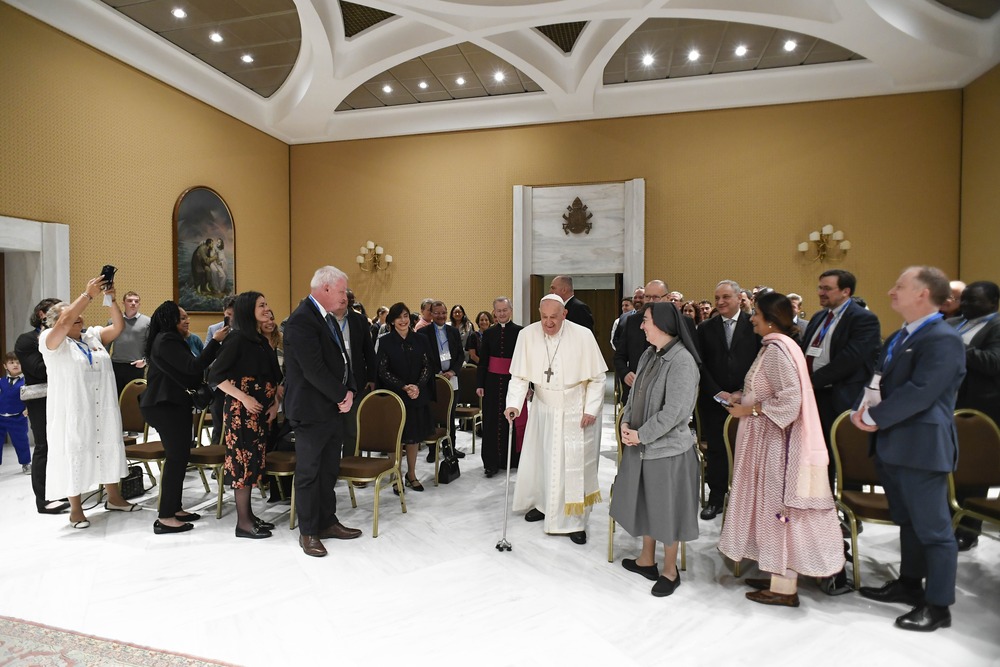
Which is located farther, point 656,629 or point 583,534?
point 583,534

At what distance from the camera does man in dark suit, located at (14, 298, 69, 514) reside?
14.4ft

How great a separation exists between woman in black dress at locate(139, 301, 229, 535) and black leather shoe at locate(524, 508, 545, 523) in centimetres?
251

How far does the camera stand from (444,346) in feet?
20.9

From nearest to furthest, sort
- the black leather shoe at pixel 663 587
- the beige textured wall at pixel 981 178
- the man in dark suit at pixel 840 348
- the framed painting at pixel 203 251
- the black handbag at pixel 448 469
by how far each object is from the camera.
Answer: the black leather shoe at pixel 663 587 < the man in dark suit at pixel 840 348 < the black handbag at pixel 448 469 < the beige textured wall at pixel 981 178 < the framed painting at pixel 203 251

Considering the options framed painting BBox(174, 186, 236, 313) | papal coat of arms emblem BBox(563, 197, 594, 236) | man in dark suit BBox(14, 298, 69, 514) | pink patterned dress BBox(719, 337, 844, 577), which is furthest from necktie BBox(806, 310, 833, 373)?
framed painting BBox(174, 186, 236, 313)

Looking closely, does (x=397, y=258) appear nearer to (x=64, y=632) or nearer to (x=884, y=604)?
(x=64, y=632)

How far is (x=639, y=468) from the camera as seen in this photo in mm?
3281

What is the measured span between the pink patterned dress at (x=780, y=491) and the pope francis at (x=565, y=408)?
109cm

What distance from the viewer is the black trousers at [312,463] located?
148 inches

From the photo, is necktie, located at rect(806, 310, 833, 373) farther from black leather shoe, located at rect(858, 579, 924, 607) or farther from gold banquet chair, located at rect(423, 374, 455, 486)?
gold banquet chair, located at rect(423, 374, 455, 486)

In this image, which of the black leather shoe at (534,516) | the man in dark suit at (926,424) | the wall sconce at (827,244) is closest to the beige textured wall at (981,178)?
the wall sconce at (827,244)

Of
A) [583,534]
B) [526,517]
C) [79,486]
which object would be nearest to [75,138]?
[79,486]

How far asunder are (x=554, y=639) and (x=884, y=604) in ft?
6.07

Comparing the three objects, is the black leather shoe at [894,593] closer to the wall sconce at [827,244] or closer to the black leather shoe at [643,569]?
the black leather shoe at [643,569]
